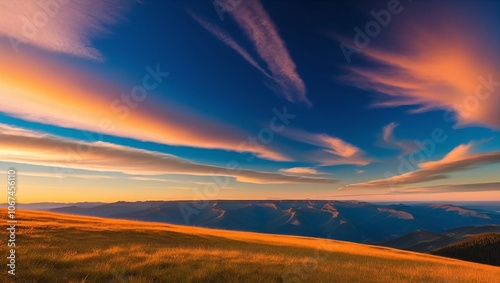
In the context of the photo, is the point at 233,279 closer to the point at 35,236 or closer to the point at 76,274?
the point at 76,274

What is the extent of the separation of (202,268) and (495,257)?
185333 mm

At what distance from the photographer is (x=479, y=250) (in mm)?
148000

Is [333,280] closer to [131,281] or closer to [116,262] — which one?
[131,281]

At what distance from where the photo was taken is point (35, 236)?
16.6m

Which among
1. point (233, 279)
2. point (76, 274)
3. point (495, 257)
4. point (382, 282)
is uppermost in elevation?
point (76, 274)

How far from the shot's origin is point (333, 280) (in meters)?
11.9

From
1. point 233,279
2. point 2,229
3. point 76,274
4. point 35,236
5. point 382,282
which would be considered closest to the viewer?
point 76,274

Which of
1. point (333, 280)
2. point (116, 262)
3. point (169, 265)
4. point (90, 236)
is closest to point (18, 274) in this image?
point (116, 262)

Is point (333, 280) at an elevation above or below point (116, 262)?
below

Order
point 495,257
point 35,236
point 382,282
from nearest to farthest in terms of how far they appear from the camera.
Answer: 1. point 382,282
2. point 35,236
3. point 495,257

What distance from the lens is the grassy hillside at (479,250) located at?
470ft

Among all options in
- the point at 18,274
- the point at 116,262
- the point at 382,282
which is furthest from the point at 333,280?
the point at 18,274

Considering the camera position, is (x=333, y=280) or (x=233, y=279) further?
(x=333, y=280)

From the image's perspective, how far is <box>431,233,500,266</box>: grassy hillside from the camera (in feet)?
470
